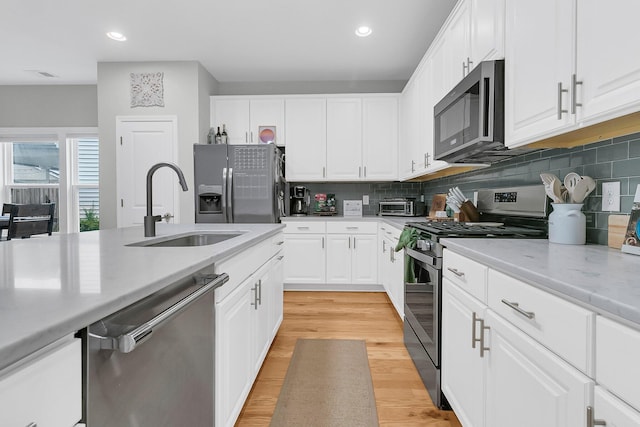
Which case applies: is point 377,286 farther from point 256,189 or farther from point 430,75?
point 430,75

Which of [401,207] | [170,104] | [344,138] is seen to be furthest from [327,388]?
[170,104]

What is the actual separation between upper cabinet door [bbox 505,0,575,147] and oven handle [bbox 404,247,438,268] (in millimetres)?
696

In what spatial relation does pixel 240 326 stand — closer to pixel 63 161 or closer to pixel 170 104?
pixel 170 104

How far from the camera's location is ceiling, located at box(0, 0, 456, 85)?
2.94 m

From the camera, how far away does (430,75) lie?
113 inches

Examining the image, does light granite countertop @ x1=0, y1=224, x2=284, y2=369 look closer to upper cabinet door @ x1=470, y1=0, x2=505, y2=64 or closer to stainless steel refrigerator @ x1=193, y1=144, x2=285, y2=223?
upper cabinet door @ x1=470, y1=0, x2=505, y2=64

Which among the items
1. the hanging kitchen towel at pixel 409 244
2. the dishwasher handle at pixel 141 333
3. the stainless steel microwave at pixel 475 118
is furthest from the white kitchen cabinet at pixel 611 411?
the hanging kitchen towel at pixel 409 244

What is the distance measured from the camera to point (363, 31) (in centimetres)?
330

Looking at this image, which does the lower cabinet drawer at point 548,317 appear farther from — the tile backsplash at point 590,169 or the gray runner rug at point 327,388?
the gray runner rug at point 327,388

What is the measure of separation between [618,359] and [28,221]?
431 centimetres

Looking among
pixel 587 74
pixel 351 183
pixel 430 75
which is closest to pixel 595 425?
pixel 587 74

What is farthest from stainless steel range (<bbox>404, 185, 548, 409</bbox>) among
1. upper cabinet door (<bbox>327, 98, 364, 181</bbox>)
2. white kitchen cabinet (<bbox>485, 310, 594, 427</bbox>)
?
upper cabinet door (<bbox>327, 98, 364, 181</bbox>)

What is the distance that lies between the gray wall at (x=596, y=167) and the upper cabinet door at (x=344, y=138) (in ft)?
7.38

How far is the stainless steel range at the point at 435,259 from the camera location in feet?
5.88
